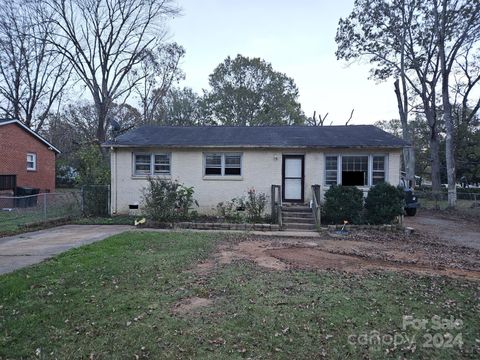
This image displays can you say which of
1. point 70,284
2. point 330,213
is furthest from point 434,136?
point 70,284

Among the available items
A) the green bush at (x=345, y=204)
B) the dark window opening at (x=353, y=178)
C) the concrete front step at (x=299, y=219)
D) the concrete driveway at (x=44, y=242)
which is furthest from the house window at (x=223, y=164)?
the dark window opening at (x=353, y=178)

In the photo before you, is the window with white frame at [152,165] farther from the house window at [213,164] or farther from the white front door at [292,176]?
the white front door at [292,176]

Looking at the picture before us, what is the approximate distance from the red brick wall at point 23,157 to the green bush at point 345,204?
1906 cm

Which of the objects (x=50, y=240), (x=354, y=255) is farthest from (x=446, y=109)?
(x=50, y=240)

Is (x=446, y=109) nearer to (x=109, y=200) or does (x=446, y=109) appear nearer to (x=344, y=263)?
(x=344, y=263)

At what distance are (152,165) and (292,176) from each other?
607cm

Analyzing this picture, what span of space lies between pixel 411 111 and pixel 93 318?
3075cm

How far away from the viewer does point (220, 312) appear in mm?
4258

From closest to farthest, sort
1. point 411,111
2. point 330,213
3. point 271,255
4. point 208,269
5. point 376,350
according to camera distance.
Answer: point 376,350
point 208,269
point 271,255
point 330,213
point 411,111

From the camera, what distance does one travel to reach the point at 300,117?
38.5 meters

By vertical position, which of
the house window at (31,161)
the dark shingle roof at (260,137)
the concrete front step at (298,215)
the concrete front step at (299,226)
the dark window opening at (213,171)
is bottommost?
the concrete front step at (299,226)

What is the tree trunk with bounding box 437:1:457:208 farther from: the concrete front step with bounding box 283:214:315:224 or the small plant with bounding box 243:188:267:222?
the small plant with bounding box 243:188:267:222

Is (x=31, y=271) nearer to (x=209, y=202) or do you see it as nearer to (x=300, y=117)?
(x=209, y=202)

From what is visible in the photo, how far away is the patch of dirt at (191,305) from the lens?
4.30 metres
